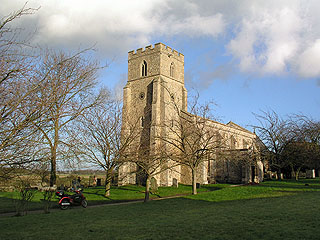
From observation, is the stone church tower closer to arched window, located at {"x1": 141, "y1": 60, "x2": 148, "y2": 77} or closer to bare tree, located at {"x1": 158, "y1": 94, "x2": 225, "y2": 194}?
arched window, located at {"x1": 141, "y1": 60, "x2": 148, "y2": 77}

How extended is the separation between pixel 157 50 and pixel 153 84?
5339 millimetres

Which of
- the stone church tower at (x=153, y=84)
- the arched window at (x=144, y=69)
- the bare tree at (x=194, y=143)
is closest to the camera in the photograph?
the bare tree at (x=194, y=143)

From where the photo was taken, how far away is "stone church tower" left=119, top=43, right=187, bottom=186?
114 ft

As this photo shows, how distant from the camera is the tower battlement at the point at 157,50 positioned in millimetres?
37406

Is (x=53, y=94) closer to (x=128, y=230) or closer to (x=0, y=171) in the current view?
(x=0, y=171)

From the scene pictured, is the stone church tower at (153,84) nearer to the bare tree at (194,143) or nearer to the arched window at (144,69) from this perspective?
the arched window at (144,69)

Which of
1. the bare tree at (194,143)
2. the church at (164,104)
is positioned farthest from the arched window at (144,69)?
the bare tree at (194,143)

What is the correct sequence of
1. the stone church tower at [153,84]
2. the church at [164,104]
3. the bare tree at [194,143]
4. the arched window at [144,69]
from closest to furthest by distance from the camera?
1. the bare tree at [194,143]
2. the church at [164,104]
3. the stone church tower at [153,84]
4. the arched window at [144,69]

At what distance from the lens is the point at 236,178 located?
3706 centimetres

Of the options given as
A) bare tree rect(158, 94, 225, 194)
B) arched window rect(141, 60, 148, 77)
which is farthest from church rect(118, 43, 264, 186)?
bare tree rect(158, 94, 225, 194)

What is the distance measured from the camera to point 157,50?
37.3 metres

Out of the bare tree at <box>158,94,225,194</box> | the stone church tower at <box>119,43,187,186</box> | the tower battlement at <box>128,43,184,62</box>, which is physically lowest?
the bare tree at <box>158,94,225,194</box>

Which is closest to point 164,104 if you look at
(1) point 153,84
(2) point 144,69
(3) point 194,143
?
(1) point 153,84

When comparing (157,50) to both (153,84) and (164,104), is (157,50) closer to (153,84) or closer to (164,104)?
(153,84)
